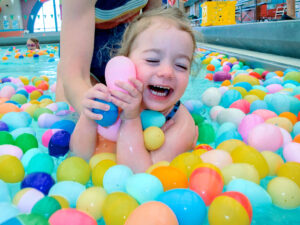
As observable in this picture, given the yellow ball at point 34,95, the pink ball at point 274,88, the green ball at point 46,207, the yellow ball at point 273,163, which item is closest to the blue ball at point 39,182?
the green ball at point 46,207

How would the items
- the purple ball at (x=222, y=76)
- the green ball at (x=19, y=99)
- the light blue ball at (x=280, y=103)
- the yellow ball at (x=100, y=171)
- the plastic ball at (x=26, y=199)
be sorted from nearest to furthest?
the plastic ball at (x=26, y=199) < the yellow ball at (x=100, y=171) < the light blue ball at (x=280, y=103) < the green ball at (x=19, y=99) < the purple ball at (x=222, y=76)

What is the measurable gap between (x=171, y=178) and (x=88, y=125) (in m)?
0.33

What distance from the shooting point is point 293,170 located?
2.52 feet

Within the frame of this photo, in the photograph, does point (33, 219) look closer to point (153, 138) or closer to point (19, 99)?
point (153, 138)

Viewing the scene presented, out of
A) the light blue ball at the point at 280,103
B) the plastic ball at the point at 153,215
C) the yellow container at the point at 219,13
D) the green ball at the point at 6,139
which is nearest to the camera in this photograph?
the plastic ball at the point at 153,215

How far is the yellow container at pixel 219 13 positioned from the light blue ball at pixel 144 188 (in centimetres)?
579

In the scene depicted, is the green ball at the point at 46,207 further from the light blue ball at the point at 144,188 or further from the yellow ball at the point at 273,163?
the yellow ball at the point at 273,163

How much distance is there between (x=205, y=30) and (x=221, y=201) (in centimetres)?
499

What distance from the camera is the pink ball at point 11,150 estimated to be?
93cm

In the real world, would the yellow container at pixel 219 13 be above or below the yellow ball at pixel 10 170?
above

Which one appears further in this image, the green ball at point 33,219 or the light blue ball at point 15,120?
the light blue ball at point 15,120

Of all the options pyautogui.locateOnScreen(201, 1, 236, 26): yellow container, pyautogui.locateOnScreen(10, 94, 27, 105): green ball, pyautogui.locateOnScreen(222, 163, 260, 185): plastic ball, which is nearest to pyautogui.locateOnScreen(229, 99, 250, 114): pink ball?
pyautogui.locateOnScreen(222, 163, 260, 185): plastic ball

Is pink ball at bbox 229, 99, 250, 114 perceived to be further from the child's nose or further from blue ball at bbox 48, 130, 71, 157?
blue ball at bbox 48, 130, 71, 157

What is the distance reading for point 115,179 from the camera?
0.76 meters
